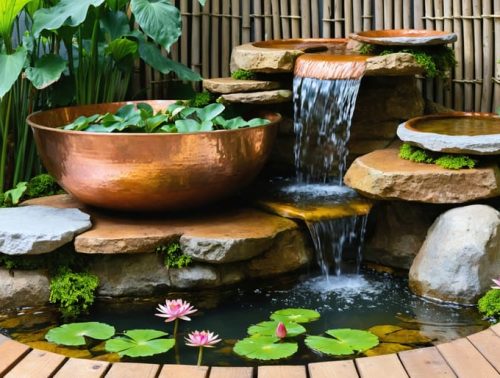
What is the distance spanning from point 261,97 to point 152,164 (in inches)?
34.0

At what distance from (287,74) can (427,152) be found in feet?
3.38

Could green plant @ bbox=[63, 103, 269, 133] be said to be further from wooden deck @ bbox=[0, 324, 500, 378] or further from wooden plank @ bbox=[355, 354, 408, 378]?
wooden plank @ bbox=[355, 354, 408, 378]

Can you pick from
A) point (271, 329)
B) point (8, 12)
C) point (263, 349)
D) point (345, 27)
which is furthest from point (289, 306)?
point (345, 27)

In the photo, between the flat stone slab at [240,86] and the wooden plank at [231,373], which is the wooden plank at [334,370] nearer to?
the wooden plank at [231,373]

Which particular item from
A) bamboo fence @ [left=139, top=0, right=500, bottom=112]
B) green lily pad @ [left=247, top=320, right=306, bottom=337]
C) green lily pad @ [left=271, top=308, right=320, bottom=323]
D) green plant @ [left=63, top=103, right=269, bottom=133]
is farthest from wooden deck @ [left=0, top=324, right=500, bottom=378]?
bamboo fence @ [left=139, top=0, right=500, bottom=112]

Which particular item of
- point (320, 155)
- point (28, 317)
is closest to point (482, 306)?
point (320, 155)

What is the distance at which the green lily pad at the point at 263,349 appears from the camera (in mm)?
2928

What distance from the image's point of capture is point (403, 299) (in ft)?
12.2

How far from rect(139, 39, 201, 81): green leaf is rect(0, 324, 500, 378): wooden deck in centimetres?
229

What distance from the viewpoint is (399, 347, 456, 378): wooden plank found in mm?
2539

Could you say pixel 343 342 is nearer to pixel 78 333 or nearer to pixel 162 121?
pixel 78 333

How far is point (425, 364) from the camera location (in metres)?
2.60

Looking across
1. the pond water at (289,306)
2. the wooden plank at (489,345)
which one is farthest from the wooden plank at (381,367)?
the pond water at (289,306)

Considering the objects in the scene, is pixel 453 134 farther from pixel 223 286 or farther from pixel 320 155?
pixel 223 286
